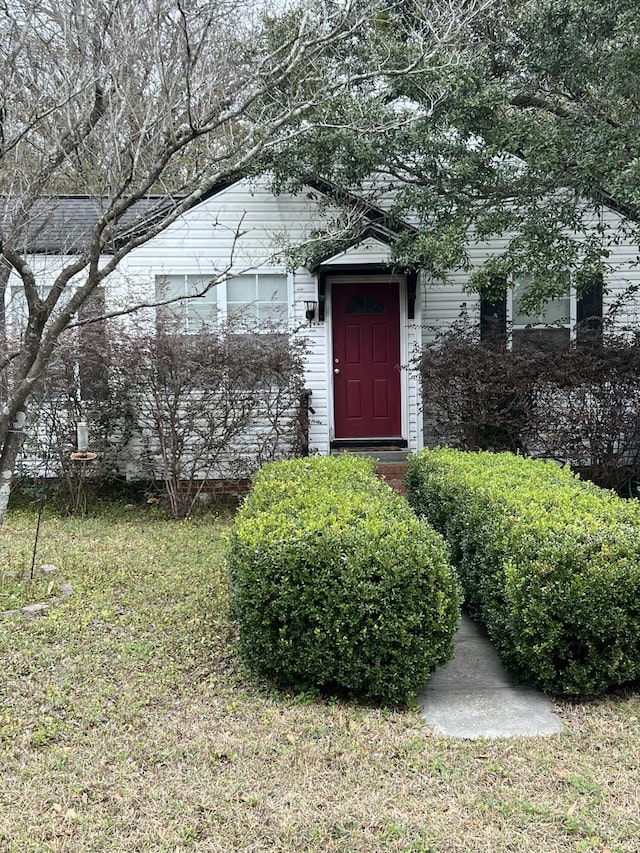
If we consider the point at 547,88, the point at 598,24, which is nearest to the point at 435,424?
the point at 547,88

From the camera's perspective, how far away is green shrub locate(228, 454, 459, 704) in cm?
367

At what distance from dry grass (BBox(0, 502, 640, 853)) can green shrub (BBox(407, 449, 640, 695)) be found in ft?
0.75

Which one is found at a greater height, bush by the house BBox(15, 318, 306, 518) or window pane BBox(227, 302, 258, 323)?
window pane BBox(227, 302, 258, 323)

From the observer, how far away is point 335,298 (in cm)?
1045

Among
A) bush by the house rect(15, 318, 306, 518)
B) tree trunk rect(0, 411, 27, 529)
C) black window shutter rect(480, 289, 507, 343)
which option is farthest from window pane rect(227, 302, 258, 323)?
tree trunk rect(0, 411, 27, 529)

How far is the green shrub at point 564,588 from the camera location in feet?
12.0

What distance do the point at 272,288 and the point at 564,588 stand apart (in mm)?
7438

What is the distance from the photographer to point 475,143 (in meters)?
9.53

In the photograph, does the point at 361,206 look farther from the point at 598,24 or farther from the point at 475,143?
the point at 598,24

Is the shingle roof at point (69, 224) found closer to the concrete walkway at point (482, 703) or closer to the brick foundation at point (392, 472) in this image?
the brick foundation at point (392, 472)

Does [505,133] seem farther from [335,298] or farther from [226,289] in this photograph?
[226,289]

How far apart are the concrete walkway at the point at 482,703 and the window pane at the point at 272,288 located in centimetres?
680

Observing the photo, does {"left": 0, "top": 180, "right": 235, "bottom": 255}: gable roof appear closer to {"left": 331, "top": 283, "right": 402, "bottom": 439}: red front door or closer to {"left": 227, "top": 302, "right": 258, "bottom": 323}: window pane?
{"left": 227, "top": 302, "right": 258, "bottom": 323}: window pane

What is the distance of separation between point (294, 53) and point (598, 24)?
13.5 ft
